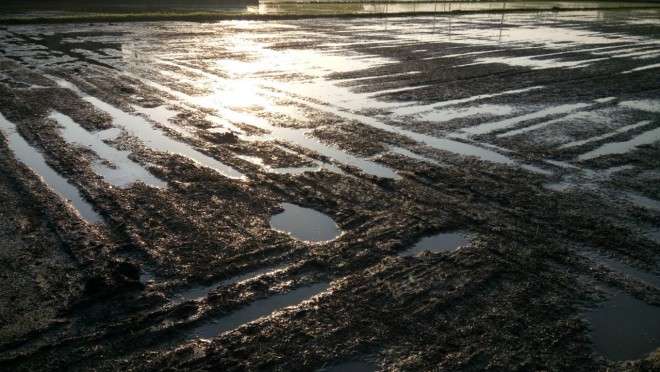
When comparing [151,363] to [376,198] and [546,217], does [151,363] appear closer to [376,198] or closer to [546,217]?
[376,198]

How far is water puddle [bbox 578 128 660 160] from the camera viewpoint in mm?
7229

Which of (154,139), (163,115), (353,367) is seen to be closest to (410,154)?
(154,139)

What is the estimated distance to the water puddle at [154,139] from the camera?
6621 mm

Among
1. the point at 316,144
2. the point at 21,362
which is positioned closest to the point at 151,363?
the point at 21,362

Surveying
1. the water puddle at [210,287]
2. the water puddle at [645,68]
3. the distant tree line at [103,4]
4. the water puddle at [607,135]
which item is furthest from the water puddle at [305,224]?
the distant tree line at [103,4]

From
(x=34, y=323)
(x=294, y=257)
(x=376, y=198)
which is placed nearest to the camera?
(x=34, y=323)

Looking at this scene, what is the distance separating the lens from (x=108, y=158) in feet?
22.5

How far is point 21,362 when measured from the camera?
3.26 meters

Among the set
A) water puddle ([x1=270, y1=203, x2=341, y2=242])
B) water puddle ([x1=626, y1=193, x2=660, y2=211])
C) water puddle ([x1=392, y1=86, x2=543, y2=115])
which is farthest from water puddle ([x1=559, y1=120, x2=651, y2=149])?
water puddle ([x1=270, y1=203, x2=341, y2=242])

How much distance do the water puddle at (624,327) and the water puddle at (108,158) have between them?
Result: 4698 mm

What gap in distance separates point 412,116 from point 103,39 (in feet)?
47.3

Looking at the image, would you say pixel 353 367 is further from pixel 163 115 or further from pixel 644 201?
pixel 163 115

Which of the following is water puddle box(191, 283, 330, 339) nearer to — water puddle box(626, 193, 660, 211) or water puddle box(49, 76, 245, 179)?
water puddle box(49, 76, 245, 179)

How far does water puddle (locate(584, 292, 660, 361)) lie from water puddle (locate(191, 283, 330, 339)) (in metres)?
2.03
